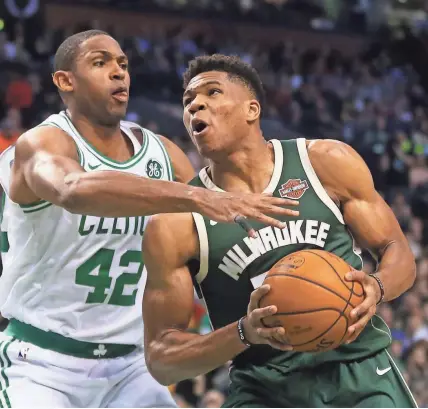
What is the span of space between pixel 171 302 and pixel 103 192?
19.7 inches

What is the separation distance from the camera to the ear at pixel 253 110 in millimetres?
3828

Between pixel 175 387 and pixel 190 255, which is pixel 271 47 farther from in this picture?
pixel 190 255

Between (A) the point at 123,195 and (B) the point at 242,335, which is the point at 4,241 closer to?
(A) the point at 123,195

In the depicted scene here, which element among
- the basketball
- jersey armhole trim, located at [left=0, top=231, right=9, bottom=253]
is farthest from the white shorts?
the basketball

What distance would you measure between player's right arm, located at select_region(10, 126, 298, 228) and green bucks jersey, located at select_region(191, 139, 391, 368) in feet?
0.54

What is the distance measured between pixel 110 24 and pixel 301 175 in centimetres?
1128

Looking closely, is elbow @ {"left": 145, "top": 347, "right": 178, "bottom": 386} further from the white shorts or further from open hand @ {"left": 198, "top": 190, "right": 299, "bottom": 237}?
open hand @ {"left": 198, "top": 190, "right": 299, "bottom": 237}

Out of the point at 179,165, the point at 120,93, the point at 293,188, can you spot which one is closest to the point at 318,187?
the point at 293,188

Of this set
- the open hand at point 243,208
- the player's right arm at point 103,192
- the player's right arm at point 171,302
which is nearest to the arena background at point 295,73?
the player's right arm at point 103,192

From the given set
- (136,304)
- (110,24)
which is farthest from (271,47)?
(136,304)

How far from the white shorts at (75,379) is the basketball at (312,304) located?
3.98ft

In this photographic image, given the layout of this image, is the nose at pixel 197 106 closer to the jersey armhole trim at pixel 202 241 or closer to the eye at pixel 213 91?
the eye at pixel 213 91

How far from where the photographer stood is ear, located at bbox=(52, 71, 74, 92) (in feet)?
14.4

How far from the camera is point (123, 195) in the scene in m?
3.39
